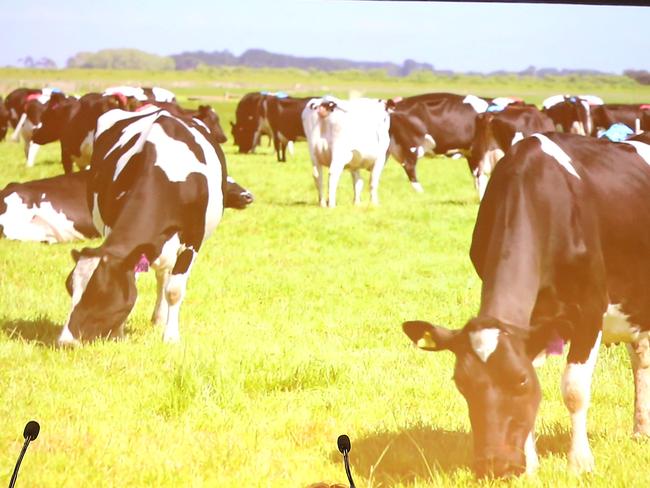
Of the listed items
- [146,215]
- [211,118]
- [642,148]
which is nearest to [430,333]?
[642,148]

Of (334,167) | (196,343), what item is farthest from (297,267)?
(334,167)

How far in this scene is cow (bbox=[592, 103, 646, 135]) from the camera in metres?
21.2

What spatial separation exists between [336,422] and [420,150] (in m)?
11.7

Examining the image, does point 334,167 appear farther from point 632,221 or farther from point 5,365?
point 632,221

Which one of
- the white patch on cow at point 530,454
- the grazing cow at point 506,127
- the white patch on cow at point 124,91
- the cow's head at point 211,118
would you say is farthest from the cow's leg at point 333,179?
the white patch on cow at point 530,454

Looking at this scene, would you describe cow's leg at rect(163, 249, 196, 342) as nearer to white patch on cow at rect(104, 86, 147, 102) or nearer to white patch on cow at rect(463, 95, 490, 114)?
white patch on cow at rect(104, 86, 147, 102)

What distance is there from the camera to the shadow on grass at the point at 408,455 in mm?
3816

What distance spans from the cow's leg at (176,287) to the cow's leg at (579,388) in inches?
106

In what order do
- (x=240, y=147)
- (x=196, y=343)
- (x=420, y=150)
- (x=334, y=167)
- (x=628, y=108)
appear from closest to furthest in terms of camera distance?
(x=196, y=343) < (x=334, y=167) < (x=420, y=150) < (x=628, y=108) < (x=240, y=147)

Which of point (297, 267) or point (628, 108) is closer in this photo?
point (297, 267)

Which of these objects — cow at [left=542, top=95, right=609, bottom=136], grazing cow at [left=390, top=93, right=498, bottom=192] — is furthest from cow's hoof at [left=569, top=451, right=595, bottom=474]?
cow at [left=542, top=95, right=609, bottom=136]

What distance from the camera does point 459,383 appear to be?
3.51 m

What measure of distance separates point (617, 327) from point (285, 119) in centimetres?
1886

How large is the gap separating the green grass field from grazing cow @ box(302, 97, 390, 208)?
419 centimetres
